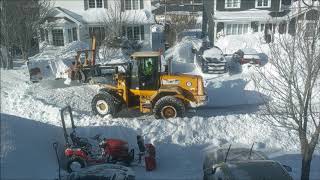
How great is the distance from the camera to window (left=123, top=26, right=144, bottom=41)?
33150mm

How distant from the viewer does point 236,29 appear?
35062mm

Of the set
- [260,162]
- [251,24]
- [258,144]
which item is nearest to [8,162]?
[260,162]

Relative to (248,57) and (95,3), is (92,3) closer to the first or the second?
(95,3)

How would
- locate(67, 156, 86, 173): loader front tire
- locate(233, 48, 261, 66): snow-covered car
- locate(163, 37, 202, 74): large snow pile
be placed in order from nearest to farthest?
locate(67, 156, 86, 173): loader front tire
locate(163, 37, 202, 74): large snow pile
locate(233, 48, 261, 66): snow-covered car

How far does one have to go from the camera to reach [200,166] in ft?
38.9

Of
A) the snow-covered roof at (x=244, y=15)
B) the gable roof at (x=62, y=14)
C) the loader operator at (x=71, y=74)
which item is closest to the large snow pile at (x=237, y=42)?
the snow-covered roof at (x=244, y=15)

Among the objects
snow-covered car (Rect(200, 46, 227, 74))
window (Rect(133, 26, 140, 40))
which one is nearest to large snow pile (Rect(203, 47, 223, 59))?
snow-covered car (Rect(200, 46, 227, 74))

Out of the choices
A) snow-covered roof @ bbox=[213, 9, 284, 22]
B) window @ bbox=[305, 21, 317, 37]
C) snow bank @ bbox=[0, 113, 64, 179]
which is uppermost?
window @ bbox=[305, 21, 317, 37]

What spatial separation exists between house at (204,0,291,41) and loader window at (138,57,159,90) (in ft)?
67.0

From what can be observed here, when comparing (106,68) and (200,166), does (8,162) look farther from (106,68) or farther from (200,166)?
(106,68)

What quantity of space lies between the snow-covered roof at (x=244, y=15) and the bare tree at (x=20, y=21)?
1482cm

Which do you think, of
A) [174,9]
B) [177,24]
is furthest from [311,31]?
[174,9]

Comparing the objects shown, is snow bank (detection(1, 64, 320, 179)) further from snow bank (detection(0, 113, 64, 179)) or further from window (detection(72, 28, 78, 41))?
window (detection(72, 28, 78, 41))

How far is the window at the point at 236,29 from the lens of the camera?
3494 cm
